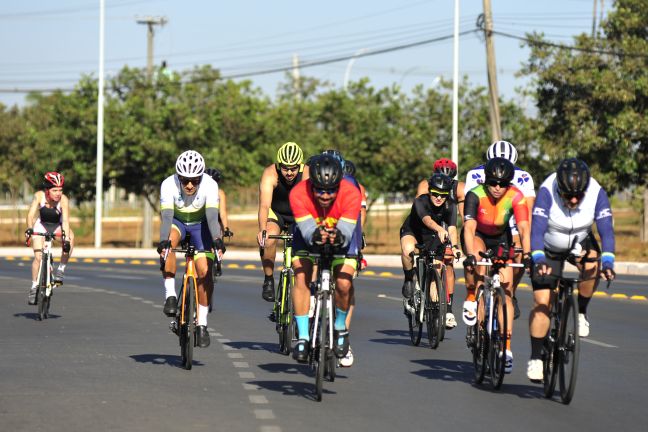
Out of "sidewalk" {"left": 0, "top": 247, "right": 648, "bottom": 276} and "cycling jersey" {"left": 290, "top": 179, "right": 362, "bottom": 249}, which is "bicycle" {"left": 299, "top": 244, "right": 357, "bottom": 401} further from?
"sidewalk" {"left": 0, "top": 247, "right": 648, "bottom": 276}

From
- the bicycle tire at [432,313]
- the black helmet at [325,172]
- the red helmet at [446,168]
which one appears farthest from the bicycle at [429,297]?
the black helmet at [325,172]

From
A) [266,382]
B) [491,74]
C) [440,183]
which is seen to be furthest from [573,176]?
[491,74]

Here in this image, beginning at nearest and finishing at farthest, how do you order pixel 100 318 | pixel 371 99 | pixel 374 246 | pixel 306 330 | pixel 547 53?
1. pixel 306 330
2. pixel 100 318
3. pixel 547 53
4. pixel 374 246
5. pixel 371 99

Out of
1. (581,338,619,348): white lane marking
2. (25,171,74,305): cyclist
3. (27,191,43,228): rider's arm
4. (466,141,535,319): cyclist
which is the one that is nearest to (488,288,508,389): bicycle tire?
(466,141,535,319): cyclist

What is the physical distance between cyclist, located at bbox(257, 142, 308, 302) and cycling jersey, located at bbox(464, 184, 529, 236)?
2245mm

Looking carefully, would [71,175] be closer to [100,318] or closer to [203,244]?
[100,318]

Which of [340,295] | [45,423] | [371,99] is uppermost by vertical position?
[371,99]

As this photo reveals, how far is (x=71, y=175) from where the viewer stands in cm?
5122

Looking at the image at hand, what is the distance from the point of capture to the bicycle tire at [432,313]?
14.4 metres

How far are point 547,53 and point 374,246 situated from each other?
11096 millimetres

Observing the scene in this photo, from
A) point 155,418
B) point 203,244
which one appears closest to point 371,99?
point 203,244

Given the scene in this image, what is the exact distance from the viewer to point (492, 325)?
1104cm

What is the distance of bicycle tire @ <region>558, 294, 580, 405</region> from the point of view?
1022 cm

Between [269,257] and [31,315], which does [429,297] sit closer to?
[269,257]
